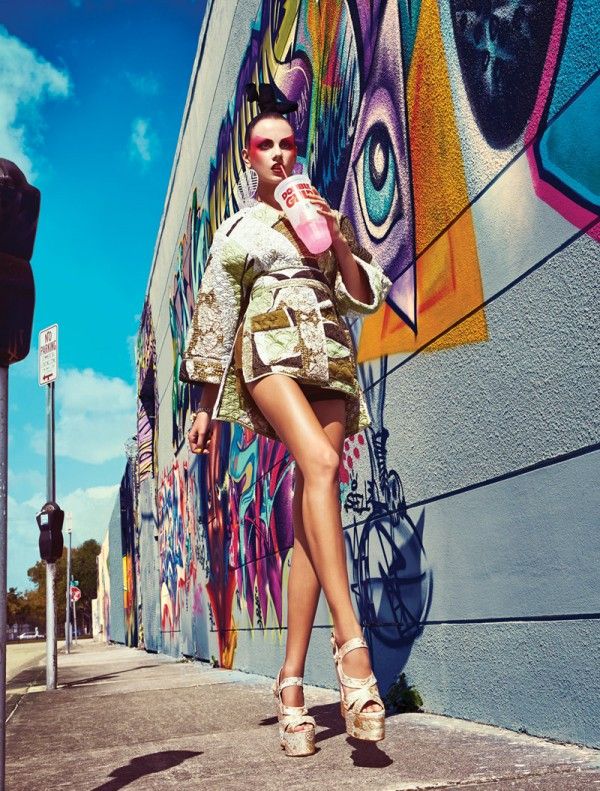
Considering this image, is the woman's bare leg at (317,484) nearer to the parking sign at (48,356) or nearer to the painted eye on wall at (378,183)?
the painted eye on wall at (378,183)

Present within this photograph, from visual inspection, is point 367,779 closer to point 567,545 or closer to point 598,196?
point 567,545

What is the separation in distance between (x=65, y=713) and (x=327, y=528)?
10.7ft

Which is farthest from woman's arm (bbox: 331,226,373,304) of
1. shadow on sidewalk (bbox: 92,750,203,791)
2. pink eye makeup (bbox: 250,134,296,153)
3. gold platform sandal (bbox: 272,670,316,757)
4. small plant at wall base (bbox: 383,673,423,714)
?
small plant at wall base (bbox: 383,673,423,714)

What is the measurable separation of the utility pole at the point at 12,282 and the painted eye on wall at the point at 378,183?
2.00 meters

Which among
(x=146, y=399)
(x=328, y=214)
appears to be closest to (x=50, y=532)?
(x=328, y=214)

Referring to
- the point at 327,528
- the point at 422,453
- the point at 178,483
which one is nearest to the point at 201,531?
the point at 178,483

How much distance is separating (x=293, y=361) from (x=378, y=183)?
1728 mm

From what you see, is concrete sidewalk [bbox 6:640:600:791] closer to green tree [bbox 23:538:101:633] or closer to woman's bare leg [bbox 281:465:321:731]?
woman's bare leg [bbox 281:465:321:731]

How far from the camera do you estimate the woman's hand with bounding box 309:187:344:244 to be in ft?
7.53

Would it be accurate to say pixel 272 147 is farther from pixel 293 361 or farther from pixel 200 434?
pixel 200 434

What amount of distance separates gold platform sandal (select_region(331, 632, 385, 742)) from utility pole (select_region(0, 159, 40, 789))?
805mm

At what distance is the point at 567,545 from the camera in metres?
2.35

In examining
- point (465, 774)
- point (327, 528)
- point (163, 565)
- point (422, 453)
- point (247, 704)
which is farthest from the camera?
point (163, 565)

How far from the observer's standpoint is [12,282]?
1.86m
